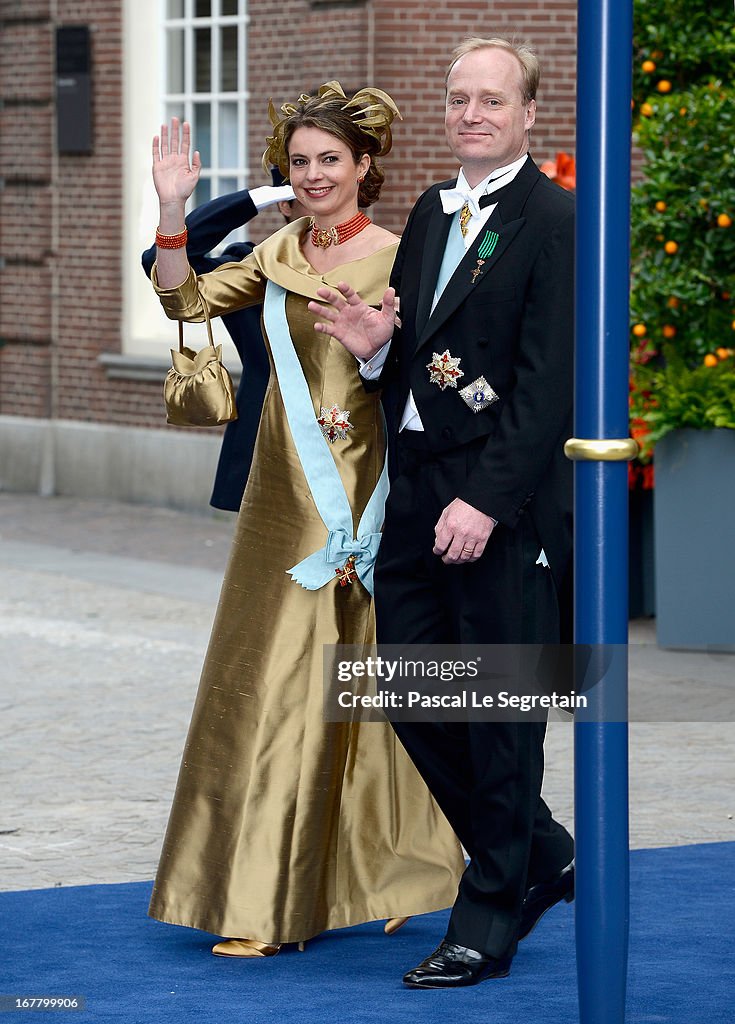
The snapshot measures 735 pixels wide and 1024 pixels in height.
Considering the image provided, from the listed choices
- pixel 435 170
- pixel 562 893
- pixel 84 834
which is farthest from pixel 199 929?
pixel 435 170

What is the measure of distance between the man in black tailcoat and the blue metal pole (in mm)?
900

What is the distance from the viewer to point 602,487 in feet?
10.3

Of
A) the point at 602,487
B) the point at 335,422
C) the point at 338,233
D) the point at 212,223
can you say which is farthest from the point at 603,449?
the point at 212,223

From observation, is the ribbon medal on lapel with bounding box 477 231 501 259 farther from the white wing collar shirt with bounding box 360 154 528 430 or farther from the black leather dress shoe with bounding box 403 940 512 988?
the black leather dress shoe with bounding box 403 940 512 988

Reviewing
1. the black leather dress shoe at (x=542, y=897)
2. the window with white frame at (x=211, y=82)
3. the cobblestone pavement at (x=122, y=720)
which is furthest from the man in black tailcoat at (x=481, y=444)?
the window with white frame at (x=211, y=82)

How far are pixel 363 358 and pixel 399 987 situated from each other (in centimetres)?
137

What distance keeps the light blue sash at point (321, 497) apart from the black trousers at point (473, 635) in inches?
6.3

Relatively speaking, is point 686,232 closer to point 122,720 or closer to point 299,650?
point 122,720

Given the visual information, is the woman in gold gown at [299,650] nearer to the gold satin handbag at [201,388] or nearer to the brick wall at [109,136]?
the gold satin handbag at [201,388]

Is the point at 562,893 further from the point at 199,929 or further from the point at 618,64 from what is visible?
the point at 618,64

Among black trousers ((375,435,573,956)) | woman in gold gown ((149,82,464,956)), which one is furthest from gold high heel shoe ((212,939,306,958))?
black trousers ((375,435,573,956))

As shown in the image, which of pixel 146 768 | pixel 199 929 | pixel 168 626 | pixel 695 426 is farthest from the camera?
pixel 168 626

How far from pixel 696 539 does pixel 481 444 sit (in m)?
4.30

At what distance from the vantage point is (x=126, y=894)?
16.4 feet
